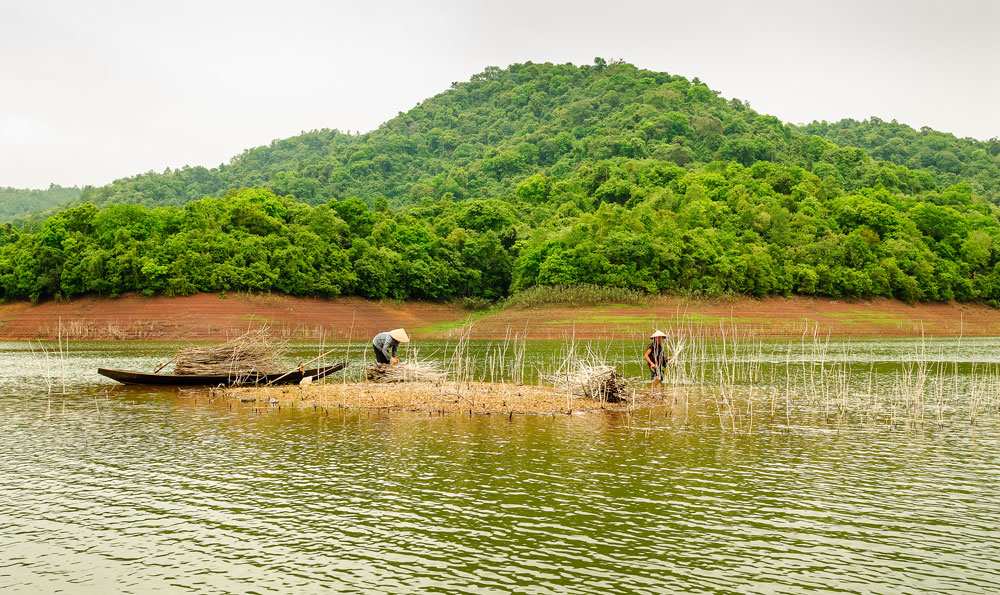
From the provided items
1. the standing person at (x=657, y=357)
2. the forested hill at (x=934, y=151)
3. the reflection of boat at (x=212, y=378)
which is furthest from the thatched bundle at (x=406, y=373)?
the forested hill at (x=934, y=151)

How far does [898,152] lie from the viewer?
157000 mm

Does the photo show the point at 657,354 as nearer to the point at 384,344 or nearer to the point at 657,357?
the point at 657,357

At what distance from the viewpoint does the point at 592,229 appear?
8788 cm

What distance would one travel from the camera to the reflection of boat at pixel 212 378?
1014 inches

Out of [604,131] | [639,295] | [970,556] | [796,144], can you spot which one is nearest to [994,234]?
[796,144]

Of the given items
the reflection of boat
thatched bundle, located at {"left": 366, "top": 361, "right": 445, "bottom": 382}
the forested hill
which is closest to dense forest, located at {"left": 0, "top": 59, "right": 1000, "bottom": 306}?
the forested hill

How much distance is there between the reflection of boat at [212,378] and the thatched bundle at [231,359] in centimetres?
20

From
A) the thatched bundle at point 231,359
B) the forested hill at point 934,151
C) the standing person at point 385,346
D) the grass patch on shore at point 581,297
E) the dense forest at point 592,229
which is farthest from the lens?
the forested hill at point 934,151

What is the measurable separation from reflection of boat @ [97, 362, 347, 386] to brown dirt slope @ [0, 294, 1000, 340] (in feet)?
116

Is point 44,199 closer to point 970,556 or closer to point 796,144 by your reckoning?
point 796,144

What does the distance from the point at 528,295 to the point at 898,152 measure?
396 ft

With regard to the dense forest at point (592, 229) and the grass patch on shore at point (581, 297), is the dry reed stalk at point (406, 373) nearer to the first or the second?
the grass patch on shore at point (581, 297)

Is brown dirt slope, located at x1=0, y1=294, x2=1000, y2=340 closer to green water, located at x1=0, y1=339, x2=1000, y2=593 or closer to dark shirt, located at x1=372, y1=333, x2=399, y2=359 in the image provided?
dark shirt, located at x1=372, y1=333, x2=399, y2=359

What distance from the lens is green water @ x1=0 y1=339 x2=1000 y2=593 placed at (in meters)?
8.41
